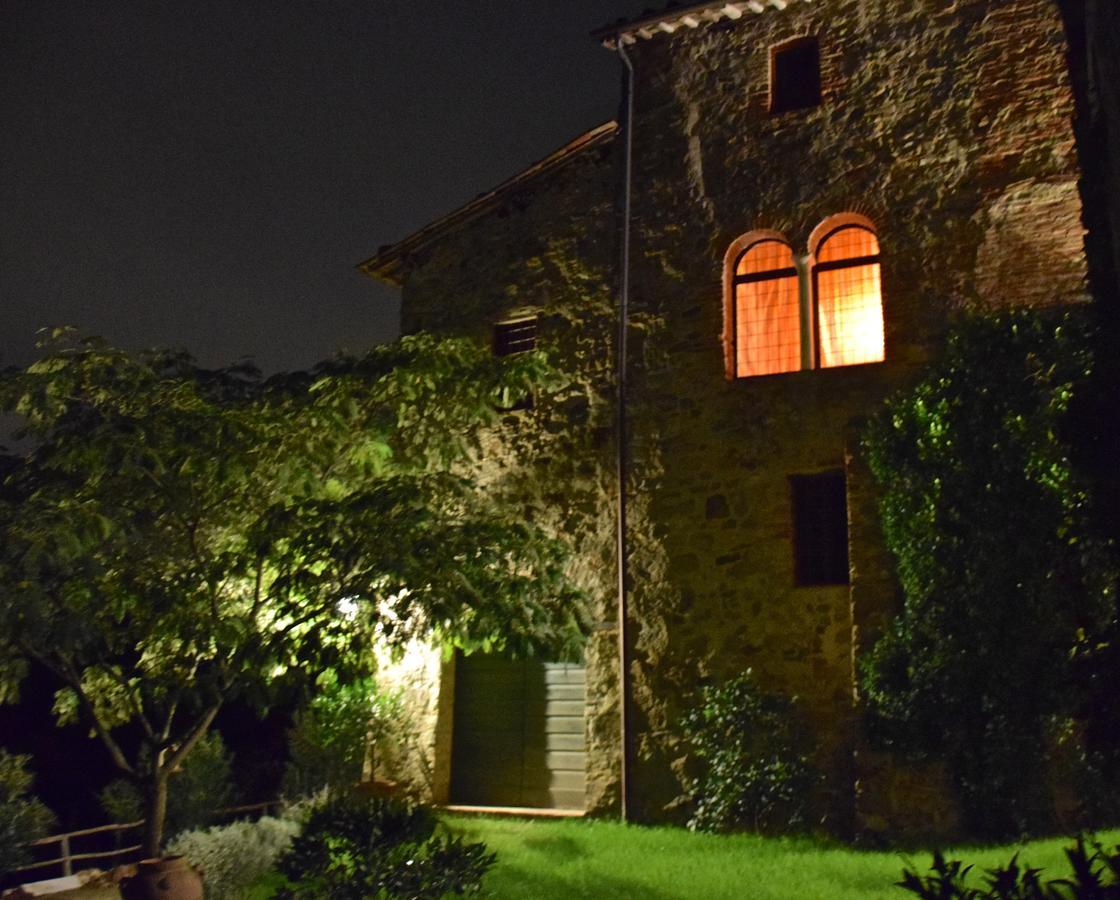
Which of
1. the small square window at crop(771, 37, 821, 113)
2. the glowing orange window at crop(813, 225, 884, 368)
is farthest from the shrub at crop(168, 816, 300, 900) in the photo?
the small square window at crop(771, 37, 821, 113)

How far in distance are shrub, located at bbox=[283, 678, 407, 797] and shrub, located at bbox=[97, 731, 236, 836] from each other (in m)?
0.70

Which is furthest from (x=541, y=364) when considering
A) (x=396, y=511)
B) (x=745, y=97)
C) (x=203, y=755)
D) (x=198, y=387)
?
(x=203, y=755)

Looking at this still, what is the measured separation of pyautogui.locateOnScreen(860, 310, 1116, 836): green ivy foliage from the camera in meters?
8.42

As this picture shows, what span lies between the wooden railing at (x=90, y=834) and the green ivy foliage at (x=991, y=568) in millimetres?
6363

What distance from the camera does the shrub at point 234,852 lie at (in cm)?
802

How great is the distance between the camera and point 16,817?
921 cm

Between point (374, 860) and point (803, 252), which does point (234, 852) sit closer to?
point (374, 860)

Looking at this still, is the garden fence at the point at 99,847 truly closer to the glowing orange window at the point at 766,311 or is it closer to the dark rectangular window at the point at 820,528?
the dark rectangular window at the point at 820,528

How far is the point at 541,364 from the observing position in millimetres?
9336

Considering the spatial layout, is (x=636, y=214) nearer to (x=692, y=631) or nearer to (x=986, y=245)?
(x=986, y=245)

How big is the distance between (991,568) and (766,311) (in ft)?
11.5

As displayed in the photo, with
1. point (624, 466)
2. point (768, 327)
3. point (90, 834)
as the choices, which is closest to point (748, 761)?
point (624, 466)

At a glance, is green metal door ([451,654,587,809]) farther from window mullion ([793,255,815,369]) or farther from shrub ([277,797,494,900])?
window mullion ([793,255,815,369])

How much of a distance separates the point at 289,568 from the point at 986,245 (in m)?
6.91
